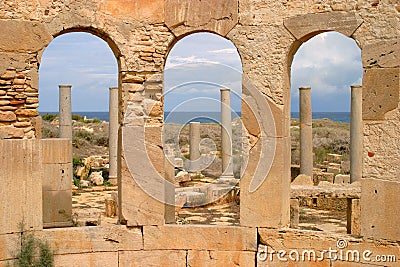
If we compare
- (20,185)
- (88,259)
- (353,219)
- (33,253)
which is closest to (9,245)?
(33,253)

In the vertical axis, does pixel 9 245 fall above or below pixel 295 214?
above

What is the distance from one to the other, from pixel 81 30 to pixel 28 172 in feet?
7.42

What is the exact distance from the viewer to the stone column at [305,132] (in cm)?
1738

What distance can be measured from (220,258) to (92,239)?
76.1 inches

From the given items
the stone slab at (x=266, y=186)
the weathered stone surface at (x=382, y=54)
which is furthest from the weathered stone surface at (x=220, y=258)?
the weathered stone surface at (x=382, y=54)

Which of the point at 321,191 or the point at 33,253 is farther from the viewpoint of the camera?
the point at 321,191

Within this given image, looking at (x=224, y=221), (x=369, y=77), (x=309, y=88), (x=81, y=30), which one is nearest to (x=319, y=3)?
(x=369, y=77)

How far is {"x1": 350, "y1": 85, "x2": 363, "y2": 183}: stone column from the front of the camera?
16344 mm

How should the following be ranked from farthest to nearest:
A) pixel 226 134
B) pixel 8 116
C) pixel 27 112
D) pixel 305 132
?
pixel 226 134 < pixel 305 132 < pixel 27 112 < pixel 8 116

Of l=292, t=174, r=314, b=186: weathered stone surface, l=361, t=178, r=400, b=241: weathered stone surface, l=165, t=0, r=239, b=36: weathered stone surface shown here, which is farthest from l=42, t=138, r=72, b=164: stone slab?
l=292, t=174, r=314, b=186: weathered stone surface

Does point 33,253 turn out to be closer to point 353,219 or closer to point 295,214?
point 295,214

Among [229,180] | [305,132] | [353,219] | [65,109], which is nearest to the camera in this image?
[353,219]

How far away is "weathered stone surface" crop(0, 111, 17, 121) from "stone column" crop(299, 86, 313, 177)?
38.1 feet

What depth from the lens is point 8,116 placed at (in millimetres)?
7453
